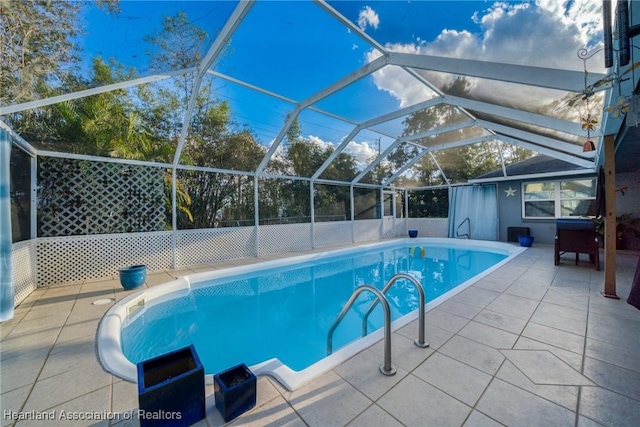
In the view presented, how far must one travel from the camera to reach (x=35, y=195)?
458cm

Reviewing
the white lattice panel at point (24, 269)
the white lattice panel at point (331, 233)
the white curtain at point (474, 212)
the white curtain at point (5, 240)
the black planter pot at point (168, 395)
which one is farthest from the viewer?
the white curtain at point (474, 212)

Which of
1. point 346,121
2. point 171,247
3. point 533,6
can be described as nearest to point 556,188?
point 346,121

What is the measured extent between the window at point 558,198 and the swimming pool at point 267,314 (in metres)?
3.01

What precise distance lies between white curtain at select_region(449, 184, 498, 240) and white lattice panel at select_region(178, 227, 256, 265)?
9.06 meters

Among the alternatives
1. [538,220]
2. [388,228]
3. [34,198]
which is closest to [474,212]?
[538,220]

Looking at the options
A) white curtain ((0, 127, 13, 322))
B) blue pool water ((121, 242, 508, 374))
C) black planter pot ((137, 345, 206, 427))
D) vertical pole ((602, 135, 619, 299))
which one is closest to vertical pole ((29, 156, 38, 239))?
white curtain ((0, 127, 13, 322))

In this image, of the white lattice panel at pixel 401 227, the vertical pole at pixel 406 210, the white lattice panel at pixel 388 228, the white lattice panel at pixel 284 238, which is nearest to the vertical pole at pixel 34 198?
the white lattice panel at pixel 284 238

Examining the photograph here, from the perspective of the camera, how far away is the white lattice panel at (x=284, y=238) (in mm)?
8172

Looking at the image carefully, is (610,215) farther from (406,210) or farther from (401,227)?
(406,210)

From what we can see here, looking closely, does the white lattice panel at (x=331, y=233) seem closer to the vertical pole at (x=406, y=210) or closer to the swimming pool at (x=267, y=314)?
the swimming pool at (x=267, y=314)

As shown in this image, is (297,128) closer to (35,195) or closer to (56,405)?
(35,195)

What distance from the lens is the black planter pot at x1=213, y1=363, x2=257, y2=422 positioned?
5.15ft

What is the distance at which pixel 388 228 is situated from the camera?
1242 centimetres

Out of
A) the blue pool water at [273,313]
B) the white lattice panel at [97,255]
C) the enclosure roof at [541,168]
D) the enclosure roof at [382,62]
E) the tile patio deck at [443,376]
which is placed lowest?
the blue pool water at [273,313]
